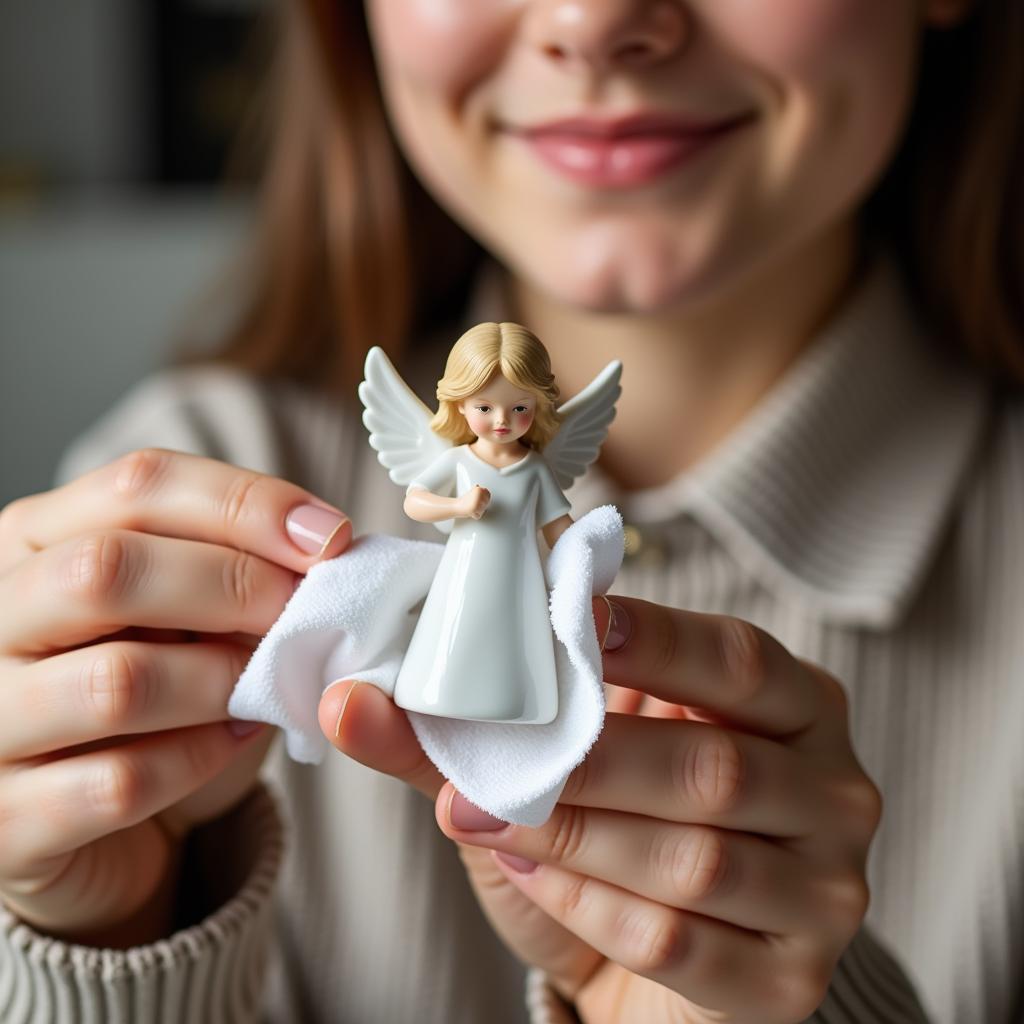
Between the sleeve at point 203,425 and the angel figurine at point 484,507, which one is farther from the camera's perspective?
the sleeve at point 203,425

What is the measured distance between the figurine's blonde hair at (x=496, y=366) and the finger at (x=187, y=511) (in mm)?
85

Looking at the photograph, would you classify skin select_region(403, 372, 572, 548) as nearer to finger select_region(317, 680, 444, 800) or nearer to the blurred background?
finger select_region(317, 680, 444, 800)

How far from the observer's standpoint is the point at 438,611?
416 mm

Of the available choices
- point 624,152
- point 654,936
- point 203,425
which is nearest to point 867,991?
point 654,936

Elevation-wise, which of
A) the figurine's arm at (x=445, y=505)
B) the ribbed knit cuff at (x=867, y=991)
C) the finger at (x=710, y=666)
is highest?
the figurine's arm at (x=445, y=505)

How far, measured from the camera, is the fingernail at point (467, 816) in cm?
44

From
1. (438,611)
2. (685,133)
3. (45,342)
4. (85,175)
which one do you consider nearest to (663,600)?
(685,133)

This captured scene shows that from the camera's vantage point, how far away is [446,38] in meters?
0.69

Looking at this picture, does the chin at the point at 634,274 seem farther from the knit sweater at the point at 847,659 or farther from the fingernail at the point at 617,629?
the fingernail at the point at 617,629

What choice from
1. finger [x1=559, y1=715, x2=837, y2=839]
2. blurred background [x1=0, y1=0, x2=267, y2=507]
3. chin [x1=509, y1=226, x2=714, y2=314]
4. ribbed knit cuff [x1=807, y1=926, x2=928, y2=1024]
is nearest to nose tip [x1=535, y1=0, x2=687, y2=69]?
chin [x1=509, y1=226, x2=714, y2=314]

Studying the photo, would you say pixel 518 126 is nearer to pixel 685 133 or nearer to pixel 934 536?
pixel 685 133

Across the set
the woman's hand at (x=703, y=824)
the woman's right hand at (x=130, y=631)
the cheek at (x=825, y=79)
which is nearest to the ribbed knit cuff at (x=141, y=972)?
the woman's right hand at (x=130, y=631)

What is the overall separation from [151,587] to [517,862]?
188mm

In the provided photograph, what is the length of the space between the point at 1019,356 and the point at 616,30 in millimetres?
458
